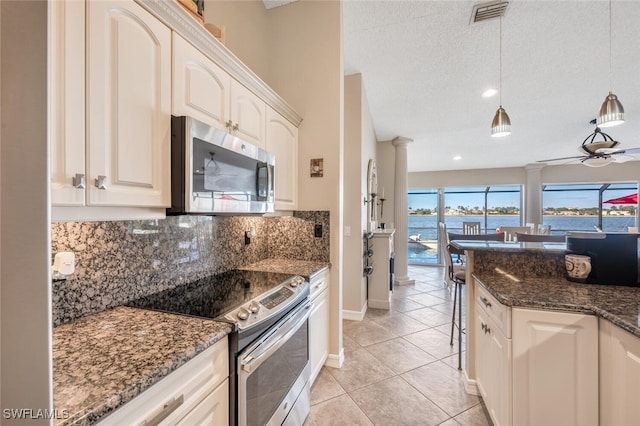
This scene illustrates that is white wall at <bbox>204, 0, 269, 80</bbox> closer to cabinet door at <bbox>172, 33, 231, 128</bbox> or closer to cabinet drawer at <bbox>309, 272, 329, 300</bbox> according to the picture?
cabinet door at <bbox>172, 33, 231, 128</bbox>

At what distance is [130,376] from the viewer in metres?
0.72

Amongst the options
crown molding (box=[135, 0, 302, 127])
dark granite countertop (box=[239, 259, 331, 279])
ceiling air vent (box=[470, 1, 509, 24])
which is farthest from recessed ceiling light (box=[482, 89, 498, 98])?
dark granite countertop (box=[239, 259, 331, 279])

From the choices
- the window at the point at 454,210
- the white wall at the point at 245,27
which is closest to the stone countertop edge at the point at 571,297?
the white wall at the point at 245,27

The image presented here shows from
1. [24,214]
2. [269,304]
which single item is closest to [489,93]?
[269,304]

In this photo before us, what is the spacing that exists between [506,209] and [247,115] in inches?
336

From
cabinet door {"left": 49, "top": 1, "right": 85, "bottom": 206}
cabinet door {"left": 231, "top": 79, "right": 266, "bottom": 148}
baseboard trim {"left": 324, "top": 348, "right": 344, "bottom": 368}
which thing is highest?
cabinet door {"left": 231, "top": 79, "right": 266, "bottom": 148}

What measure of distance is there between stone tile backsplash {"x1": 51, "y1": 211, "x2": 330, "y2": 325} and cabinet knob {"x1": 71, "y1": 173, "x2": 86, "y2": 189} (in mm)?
365

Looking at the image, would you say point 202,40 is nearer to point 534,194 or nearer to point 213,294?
point 213,294

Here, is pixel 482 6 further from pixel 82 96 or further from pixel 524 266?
pixel 82 96

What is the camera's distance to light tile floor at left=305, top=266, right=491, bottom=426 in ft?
5.99

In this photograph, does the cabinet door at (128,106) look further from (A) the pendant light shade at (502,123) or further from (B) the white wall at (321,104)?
(A) the pendant light shade at (502,123)

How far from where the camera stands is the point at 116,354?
0.83m

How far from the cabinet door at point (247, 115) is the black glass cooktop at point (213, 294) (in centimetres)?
89

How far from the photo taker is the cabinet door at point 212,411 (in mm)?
902
